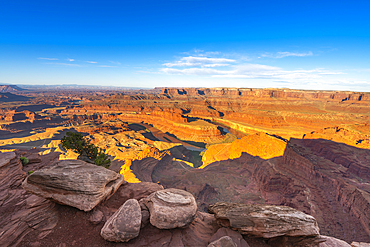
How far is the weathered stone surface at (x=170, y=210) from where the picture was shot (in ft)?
27.5

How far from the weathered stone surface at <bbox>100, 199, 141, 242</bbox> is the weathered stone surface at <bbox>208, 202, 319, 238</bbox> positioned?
515 centimetres

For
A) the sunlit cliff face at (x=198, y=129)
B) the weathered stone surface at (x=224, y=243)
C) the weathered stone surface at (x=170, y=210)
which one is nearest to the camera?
the weathered stone surface at (x=224, y=243)

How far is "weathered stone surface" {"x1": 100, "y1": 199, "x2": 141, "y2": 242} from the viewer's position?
741 centimetres

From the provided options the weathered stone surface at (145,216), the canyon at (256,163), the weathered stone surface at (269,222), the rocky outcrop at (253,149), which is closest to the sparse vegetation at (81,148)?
the canyon at (256,163)

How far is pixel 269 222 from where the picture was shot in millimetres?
8172

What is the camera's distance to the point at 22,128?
266 ft

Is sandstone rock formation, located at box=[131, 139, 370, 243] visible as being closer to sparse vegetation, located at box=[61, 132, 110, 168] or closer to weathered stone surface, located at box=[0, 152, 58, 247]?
sparse vegetation, located at box=[61, 132, 110, 168]

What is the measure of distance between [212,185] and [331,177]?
988 inches

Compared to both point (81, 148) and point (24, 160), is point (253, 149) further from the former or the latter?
point (24, 160)

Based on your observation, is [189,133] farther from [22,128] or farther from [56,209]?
[22,128]

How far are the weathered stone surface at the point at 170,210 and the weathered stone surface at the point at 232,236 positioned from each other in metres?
1.65

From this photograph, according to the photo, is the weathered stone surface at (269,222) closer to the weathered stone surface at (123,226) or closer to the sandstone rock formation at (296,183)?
the weathered stone surface at (123,226)

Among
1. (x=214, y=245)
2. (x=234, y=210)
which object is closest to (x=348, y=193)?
(x=234, y=210)

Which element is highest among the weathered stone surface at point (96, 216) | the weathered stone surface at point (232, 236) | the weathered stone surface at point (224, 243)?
the weathered stone surface at point (96, 216)
